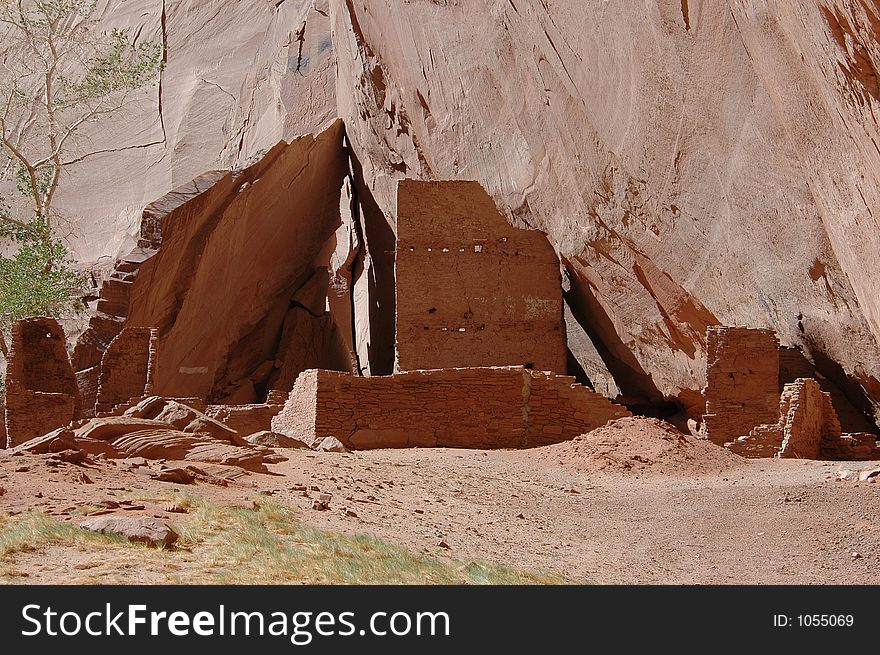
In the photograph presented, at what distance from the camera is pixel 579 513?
9.91 metres

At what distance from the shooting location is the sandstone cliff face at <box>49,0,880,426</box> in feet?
37.7

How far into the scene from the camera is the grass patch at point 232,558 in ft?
20.1

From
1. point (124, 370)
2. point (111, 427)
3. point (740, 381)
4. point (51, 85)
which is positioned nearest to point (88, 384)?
point (124, 370)

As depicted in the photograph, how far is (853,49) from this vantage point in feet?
28.4

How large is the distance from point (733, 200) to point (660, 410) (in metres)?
7.44

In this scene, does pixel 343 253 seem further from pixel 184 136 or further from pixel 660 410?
pixel 660 410

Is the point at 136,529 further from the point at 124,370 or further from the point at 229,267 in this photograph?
the point at 229,267

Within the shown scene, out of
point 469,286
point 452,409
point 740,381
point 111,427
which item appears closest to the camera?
point 111,427

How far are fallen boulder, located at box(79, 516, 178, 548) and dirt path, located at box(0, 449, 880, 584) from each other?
0.52 m

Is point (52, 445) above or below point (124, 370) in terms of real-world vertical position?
below

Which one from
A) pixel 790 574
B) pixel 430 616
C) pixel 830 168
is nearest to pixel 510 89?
pixel 830 168

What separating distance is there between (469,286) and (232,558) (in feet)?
48.3

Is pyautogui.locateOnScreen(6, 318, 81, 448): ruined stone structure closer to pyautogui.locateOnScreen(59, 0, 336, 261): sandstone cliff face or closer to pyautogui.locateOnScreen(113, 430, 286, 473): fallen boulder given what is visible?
pyautogui.locateOnScreen(113, 430, 286, 473): fallen boulder

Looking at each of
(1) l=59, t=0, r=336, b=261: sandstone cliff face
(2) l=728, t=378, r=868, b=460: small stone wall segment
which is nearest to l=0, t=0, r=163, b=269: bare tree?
(1) l=59, t=0, r=336, b=261: sandstone cliff face
